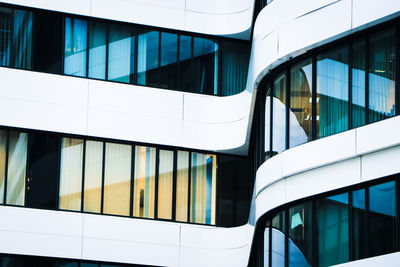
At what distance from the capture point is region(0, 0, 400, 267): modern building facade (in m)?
21.7

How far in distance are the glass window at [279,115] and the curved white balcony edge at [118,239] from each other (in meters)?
4.16

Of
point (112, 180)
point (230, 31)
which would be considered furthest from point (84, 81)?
point (230, 31)

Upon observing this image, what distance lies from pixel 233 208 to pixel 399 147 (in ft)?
33.0

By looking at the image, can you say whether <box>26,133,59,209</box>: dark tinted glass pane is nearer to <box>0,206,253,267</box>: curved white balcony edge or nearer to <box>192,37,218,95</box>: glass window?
<box>0,206,253,267</box>: curved white balcony edge

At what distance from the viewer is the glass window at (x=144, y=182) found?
88.4 ft

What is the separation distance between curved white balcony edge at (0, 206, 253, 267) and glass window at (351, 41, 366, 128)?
7.04 metres

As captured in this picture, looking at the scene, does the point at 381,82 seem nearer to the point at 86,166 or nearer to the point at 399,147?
the point at 399,147

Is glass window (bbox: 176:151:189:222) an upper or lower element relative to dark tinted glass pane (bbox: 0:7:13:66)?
lower

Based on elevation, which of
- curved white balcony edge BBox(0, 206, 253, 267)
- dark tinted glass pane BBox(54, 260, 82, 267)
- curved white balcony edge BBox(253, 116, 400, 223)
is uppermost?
curved white balcony edge BBox(253, 116, 400, 223)

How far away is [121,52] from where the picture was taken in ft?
91.2

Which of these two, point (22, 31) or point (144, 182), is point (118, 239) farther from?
point (22, 31)

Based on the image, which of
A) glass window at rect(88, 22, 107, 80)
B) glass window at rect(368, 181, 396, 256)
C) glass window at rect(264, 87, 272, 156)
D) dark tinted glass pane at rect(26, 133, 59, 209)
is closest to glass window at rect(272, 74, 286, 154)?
glass window at rect(264, 87, 272, 156)

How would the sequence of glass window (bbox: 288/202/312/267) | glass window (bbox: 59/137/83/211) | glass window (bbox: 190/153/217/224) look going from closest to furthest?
glass window (bbox: 288/202/312/267) < glass window (bbox: 59/137/83/211) < glass window (bbox: 190/153/217/224)

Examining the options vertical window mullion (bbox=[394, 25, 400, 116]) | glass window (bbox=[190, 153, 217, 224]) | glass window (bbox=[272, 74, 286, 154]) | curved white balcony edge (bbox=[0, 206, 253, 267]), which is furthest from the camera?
glass window (bbox=[190, 153, 217, 224])
